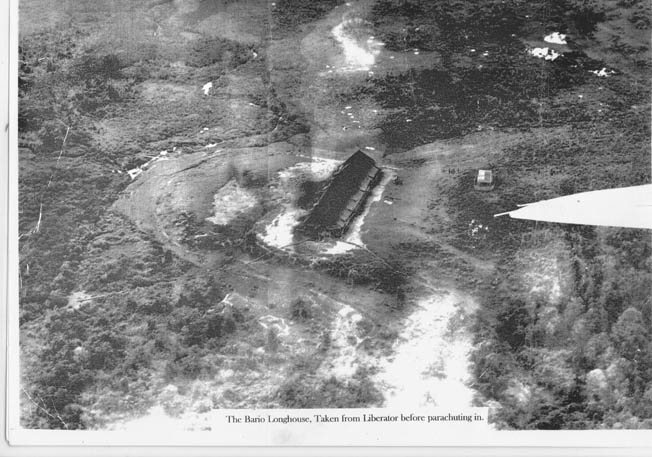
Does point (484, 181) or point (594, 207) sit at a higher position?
point (484, 181)

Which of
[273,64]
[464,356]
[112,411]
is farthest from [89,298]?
[464,356]

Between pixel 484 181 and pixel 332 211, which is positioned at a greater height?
pixel 484 181

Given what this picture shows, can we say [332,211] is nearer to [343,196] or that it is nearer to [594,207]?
[343,196]

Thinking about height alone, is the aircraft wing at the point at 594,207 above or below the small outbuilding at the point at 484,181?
below

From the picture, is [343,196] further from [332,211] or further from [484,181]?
[484,181]

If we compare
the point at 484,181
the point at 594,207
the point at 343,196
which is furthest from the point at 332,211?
the point at 594,207

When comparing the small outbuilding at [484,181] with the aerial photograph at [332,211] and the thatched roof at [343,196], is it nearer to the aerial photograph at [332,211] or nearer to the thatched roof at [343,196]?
the aerial photograph at [332,211]

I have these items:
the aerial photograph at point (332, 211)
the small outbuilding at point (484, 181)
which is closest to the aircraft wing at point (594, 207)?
the aerial photograph at point (332, 211)

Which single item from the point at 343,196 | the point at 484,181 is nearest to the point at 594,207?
the point at 484,181

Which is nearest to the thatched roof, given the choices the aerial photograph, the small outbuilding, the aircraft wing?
the aerial photograph
